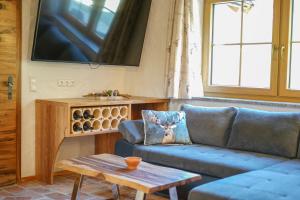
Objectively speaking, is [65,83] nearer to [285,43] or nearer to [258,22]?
[258,22]

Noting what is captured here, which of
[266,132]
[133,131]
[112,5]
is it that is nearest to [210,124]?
[266,132]

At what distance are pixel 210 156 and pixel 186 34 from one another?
1.49 meters

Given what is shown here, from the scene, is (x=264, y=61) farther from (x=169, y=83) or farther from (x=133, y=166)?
(x=133, y=166)

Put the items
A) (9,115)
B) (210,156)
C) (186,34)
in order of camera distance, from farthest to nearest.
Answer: (186,34), (9,115), (210,156)

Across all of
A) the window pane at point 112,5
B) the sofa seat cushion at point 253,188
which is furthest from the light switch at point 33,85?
the sofa seat cushion at point 253,188

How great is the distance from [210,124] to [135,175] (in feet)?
4.50

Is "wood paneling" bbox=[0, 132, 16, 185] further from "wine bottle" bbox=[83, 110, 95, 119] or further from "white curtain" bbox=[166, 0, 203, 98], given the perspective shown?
"white curtain" bbox=[166, 0, 203, 98]

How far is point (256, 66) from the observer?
3.97 meters

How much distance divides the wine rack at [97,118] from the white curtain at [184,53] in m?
0.57

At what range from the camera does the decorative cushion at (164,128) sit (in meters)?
3.66

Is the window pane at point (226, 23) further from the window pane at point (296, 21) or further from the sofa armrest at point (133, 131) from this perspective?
the sofa armrest at point (133, 131)

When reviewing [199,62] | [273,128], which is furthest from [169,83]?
[273,128]

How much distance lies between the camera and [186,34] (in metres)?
4.16

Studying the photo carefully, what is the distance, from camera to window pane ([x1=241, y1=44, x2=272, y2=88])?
3.87 m
